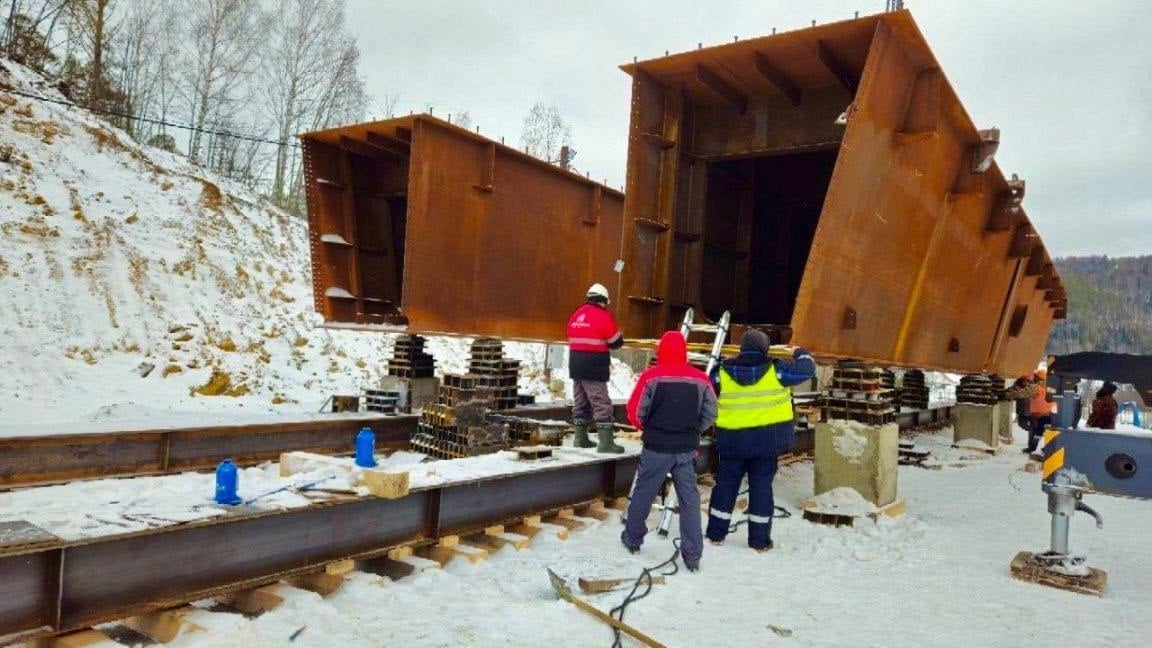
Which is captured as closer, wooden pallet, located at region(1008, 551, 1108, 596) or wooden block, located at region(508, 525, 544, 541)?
wooden pallet, located at region(1008, 551, 1108, 596)

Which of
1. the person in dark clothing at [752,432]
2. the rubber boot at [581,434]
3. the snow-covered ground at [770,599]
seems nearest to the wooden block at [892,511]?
the snow-covered ground at [770,599]

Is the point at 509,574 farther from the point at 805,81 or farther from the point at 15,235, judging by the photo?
the point at 15,235

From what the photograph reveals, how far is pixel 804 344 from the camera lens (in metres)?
6.31

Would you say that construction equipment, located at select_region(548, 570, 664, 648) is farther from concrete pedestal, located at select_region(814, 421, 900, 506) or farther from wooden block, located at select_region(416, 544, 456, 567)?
concrete pedestal, located at select_region(814, 421, 900, 506)

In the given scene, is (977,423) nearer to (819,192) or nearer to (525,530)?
(819,192)

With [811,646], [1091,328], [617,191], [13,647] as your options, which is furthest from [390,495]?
[1091,328]

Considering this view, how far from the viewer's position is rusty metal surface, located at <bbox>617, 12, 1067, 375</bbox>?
6.38m

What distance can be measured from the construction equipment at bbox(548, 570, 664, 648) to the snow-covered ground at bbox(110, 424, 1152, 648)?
0.05 metres

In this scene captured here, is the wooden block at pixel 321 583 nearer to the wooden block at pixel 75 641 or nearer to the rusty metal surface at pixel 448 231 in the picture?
the wooden block at pixel 75 641

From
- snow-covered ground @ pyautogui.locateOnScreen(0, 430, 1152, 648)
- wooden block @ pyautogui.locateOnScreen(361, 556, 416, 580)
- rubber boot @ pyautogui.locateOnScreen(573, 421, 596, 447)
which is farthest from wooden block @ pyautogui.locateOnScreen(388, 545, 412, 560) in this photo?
rubber boot @ pyautogui.locateOnScreen(573, 421, 596, 447)

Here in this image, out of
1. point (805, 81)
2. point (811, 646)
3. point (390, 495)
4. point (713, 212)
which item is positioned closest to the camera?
point (811, 646)

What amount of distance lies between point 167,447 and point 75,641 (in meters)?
4.01

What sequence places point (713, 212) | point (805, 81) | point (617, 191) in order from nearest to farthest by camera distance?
point (805, 81)
point (713, 212)
point (617, 191)

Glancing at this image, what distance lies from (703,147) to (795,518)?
4376 mm
